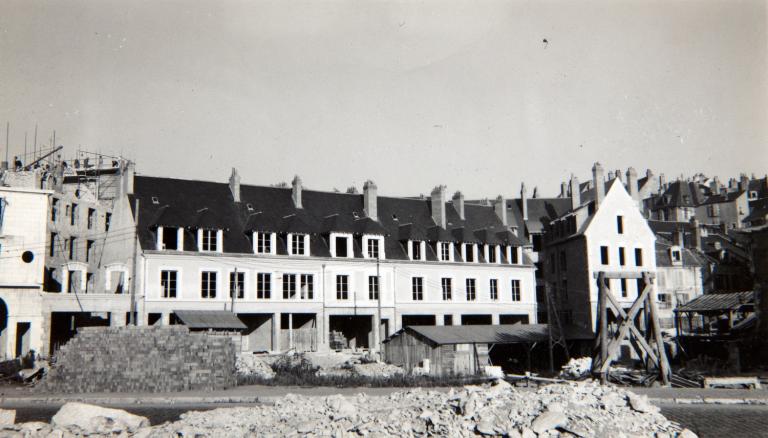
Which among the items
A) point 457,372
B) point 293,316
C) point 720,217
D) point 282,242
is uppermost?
point 720,217

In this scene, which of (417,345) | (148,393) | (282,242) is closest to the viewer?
(148,393)

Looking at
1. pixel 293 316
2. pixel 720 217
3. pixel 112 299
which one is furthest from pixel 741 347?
pixel 720 217

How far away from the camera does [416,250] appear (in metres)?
57.0

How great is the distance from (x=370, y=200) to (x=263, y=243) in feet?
35.4

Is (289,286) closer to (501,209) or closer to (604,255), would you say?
(501,209)

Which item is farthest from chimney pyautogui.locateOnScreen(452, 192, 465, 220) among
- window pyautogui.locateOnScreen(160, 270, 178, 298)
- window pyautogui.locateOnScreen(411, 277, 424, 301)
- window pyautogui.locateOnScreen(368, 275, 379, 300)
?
window pyautogui.locateOnScreen(160, 270, 178, 298)

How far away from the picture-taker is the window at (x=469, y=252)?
191 ft

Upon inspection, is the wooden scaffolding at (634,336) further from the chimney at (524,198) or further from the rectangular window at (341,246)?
the chimney at (524,198)

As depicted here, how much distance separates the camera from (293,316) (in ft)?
170

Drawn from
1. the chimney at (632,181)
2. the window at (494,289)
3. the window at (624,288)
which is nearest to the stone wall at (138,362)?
the window at (494,289)

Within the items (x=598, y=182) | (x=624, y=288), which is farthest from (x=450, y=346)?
(x=598, y=182)

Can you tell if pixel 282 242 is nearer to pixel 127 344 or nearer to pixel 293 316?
pixel 293 316

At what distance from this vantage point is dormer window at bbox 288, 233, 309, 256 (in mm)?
51188

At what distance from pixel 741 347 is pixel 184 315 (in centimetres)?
3287
